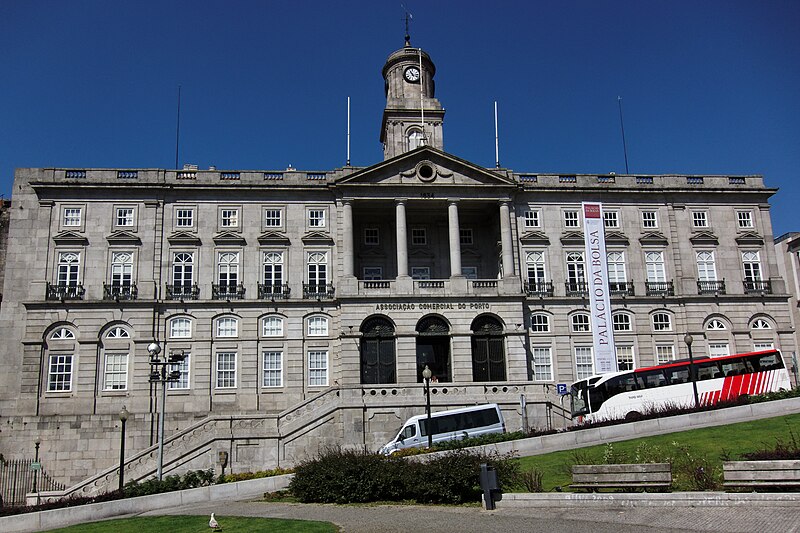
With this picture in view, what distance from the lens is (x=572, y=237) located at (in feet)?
174

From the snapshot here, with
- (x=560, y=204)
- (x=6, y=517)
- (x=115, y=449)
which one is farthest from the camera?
(x=560, y=204)

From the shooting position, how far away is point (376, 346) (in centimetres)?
4784

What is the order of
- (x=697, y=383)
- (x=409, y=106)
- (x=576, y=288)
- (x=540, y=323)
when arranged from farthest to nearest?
(x=409, y=106) < (x=576, y=288) < (x=540, y=323) < (x=697, y=383)

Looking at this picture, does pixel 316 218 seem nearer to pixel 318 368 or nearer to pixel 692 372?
pixel 318 368

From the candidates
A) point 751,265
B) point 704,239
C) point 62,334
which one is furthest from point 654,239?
point 62,334

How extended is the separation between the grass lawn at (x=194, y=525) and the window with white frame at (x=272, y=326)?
23.5 m

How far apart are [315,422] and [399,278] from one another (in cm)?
1157

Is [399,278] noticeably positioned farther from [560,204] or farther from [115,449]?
[115,449]

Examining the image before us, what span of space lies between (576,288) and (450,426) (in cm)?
1879

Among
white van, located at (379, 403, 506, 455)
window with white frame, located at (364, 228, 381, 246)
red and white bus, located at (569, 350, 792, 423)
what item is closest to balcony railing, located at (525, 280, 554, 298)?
red and white bus, located at (569, 350, 792, 423)

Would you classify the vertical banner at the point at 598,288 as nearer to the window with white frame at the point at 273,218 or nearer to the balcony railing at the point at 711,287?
the balcony railing at the point at 711,287

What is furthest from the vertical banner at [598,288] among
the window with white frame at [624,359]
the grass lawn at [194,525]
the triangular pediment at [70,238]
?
the triangular pediment at [70,238]

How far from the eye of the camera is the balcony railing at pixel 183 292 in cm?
4906

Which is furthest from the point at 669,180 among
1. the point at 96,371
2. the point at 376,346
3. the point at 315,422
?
the point at 96,371
